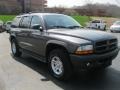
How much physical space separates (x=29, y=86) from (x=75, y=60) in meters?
1.34

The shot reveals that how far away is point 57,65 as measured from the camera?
6301 millimetres

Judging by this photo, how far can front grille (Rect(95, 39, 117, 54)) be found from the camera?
570cm

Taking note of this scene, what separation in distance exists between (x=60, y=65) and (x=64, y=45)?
0.66 m

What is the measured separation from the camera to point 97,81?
19.9 feet

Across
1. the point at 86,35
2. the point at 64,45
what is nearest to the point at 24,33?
the point at 64,45

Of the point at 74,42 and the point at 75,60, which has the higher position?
the point at 74,42

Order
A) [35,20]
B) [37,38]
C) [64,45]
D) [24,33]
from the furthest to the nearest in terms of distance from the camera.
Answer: [24,33], [35,20], [37,38], [64,45]

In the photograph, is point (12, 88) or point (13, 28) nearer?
point (12, 88)

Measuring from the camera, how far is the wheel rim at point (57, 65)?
6133mm

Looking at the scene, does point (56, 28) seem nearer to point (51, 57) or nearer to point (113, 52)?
point (51, 57)

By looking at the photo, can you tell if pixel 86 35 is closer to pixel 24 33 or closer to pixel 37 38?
pixel 37 38

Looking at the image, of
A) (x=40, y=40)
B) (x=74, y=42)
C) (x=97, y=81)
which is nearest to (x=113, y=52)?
(x=97, y=81)

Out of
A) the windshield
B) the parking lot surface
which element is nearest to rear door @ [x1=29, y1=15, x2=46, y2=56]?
the windshield

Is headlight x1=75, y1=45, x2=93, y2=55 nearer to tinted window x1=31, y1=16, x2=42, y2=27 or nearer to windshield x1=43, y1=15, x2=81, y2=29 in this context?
windshield x1=43, y1=15, x2=81, y2=29
